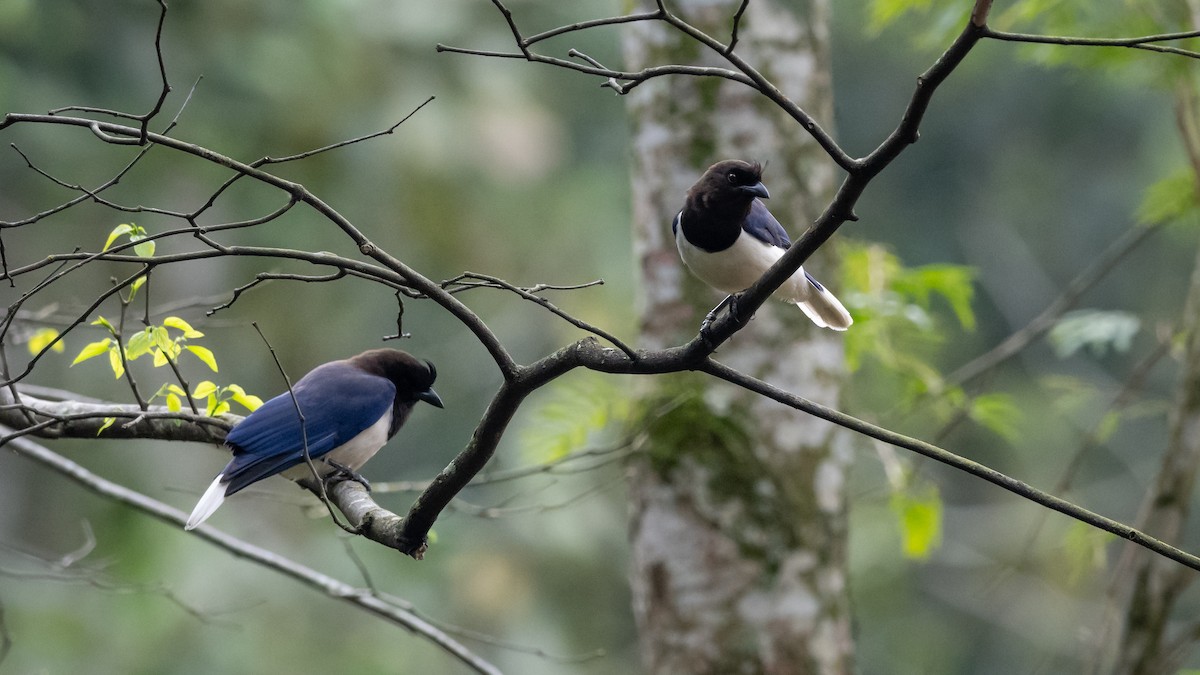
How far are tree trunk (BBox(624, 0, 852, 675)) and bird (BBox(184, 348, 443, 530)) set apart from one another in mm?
955

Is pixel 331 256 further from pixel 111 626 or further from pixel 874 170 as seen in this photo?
pixel 111 626

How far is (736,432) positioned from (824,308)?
30.8 inches

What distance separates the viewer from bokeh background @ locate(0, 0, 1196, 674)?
916 cm

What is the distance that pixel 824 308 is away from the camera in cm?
397

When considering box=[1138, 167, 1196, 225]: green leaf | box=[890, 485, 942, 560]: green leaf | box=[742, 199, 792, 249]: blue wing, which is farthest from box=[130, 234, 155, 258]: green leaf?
box=[1138, 167, 1196, 225]: green leaf

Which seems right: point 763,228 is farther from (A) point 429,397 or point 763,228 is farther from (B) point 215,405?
(A) point 429,397

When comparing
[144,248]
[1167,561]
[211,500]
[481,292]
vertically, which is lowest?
[211,500]

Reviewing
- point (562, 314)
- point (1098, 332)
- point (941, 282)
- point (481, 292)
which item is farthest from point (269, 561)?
→ point (481, 292)

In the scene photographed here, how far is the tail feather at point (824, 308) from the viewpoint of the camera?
3.91 meters

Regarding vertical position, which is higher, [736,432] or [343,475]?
[736,432]

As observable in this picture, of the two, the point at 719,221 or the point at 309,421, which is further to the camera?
the point at 309,421

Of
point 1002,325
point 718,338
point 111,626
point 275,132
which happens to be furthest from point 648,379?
point 1002,325

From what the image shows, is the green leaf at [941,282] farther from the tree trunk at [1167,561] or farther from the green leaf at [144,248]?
the green leaf at [144,248]

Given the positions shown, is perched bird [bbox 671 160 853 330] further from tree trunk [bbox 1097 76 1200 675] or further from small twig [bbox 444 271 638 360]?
tree trunk [bbox 1097 76 1200 675]
